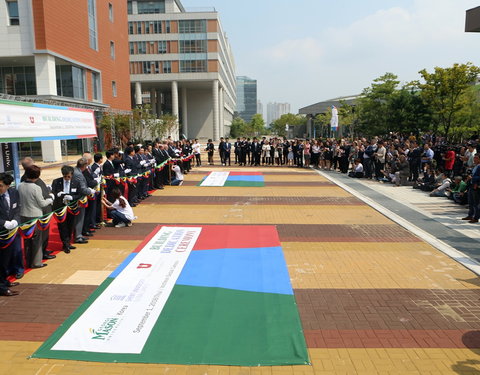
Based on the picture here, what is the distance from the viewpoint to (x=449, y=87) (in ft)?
97.7

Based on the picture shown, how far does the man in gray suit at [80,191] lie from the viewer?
31.0 feet

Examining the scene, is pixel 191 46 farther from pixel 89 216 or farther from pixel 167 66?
pixel 89 216

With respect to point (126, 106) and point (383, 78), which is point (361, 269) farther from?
point (126, 106)

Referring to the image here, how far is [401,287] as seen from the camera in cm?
697

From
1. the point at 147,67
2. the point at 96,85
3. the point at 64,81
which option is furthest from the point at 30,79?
the point at 147,67

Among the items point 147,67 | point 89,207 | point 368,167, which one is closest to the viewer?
point 89,207

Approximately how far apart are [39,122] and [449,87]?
91.6ft

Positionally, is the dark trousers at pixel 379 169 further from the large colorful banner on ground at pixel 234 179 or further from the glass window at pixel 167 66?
the glass window at pixel 167 66

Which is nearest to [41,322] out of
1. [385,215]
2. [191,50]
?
[385,215]

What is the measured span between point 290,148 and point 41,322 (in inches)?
920

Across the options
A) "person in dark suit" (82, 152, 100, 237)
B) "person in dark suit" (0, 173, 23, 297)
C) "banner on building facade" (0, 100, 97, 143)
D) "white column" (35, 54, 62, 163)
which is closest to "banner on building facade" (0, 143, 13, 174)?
"banner on building facade" (0, 100, 97, 143)

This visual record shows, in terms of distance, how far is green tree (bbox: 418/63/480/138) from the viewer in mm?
28984

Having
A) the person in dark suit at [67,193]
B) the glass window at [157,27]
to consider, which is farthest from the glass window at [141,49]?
the person in dark suit at [67,193]

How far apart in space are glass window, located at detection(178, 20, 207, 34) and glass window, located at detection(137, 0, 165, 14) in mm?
5380
